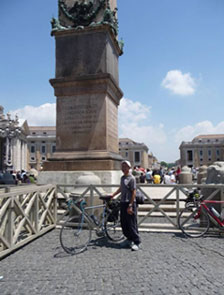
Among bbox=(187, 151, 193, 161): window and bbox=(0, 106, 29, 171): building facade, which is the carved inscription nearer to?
bbox=(0, 106, 29, 171): building facade

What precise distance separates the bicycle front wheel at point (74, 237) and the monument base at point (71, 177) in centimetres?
381

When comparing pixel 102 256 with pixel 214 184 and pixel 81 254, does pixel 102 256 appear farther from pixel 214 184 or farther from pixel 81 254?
pixel 214 184

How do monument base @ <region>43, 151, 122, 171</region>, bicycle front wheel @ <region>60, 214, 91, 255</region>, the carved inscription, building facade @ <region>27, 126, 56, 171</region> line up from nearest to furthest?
bicycle front wheel @ <region>60, 214, 91, 255</region> → monument base @ <region>43, 151, 122, 171</region> → the carved inscription → building facade @ <region>27, 126, 56, 171</region>

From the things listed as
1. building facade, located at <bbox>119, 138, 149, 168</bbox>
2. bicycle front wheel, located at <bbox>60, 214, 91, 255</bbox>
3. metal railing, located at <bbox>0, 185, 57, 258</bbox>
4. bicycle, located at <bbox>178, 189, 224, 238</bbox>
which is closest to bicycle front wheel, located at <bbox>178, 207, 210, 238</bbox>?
bicycle, located at <bbox>178, 189, 224, 238</bbox>

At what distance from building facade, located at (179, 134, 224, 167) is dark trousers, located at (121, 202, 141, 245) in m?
124

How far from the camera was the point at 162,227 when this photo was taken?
6.85m

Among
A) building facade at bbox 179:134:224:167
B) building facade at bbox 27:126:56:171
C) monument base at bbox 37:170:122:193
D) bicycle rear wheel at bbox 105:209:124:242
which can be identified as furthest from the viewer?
building facade at bbox 179:134:224:167

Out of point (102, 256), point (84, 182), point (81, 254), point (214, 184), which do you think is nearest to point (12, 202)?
point (81, 254)

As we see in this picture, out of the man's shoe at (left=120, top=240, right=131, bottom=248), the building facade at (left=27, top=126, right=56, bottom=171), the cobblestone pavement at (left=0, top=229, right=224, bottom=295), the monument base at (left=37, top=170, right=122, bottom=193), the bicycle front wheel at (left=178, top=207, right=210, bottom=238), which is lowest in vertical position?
the cobblestone pavement at (left=0, top=229, right=224, bottom=295)

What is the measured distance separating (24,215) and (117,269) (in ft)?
7.84

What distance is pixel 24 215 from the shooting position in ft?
18.5

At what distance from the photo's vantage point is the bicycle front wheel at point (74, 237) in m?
5.23

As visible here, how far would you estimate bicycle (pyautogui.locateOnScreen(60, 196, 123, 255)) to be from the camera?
5.30 m

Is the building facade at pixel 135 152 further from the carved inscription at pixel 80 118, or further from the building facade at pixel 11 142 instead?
the carved inscription at pixel 80 118
